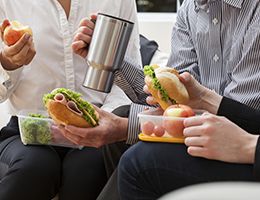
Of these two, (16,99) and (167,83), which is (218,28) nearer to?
(167,83)

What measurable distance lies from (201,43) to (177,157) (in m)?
0.46

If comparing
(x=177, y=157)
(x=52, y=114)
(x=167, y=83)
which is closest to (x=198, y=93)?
(x=167, y=83)

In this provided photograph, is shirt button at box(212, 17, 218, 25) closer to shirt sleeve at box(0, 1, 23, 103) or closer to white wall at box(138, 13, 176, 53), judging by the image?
shirt sleeve at box(0, 1, 23, 103)

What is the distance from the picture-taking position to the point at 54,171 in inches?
64.1

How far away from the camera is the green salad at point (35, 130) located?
1608 millimetres

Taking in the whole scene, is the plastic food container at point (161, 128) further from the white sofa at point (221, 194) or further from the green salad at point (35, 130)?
the white sofa at point (221, 194)

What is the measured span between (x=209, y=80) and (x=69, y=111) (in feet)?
1.33

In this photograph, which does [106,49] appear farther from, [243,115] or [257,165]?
[257,165]

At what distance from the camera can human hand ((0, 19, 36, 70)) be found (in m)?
1.59

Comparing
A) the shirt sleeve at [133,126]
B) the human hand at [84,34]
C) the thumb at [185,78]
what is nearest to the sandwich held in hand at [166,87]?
the thumb at [185,78]

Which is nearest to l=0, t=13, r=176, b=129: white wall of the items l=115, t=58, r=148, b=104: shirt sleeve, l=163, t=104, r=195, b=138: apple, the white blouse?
the white blouse

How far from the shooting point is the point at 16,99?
1.82m

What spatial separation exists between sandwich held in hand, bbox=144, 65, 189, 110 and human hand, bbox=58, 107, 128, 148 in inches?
6.2

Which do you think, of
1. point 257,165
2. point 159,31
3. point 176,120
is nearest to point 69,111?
point 176,120
